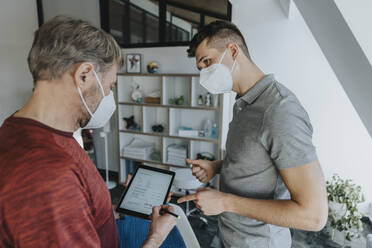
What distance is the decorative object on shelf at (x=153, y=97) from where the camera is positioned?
124 inches

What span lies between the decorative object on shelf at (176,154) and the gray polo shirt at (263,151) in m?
2.02

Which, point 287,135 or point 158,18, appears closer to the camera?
point 287,135

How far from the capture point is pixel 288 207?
0.76m

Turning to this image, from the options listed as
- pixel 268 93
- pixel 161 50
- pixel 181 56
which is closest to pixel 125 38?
pixel 161 50

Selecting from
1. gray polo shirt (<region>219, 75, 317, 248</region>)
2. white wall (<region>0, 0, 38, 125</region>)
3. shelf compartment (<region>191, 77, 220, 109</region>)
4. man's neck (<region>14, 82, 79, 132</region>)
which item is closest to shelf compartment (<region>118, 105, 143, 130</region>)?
shelf compartment (<region>191, 77, 220, 109</region>)

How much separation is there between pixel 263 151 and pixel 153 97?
8.25ft

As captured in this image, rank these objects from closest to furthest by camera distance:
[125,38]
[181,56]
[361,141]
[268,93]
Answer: [268,93], [361,141], [181,56], [125,38]

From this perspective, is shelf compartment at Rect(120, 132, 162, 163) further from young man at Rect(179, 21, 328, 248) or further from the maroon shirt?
the maroon shirt

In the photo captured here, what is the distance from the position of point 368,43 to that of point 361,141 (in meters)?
2.28

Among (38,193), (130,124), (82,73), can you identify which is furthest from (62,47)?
(130,124)

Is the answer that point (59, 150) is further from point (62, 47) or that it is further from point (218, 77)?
point (218, 77)

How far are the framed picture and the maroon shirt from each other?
2853 millimetres

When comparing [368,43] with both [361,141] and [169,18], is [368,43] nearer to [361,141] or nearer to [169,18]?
[361,141]

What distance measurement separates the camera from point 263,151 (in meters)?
0.84
